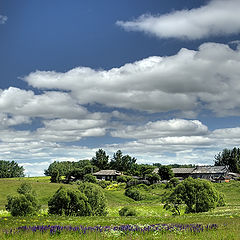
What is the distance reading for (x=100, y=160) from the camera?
558 feet

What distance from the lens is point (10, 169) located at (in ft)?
601

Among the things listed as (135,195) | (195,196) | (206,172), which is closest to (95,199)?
(195,196)

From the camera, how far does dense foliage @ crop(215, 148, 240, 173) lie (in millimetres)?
171000

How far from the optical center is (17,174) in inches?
7185

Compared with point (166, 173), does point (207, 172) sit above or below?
below

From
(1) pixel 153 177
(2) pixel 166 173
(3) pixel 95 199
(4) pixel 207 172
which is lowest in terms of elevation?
(4) pixel 207 172

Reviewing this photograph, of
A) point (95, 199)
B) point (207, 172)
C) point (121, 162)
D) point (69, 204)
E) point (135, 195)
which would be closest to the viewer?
point (69, 204)

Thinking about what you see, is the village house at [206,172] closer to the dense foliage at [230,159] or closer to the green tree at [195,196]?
the dense foliage at [230,159]

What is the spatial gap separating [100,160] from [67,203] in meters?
140

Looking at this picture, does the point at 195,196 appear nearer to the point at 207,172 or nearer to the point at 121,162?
the point at 207,172

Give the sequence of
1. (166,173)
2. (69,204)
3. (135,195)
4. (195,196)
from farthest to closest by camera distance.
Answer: (166,173)
(135,195)
(195,196)
(69,204)

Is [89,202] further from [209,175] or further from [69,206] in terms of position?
[209,175]

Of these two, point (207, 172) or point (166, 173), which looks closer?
point (166, 173)

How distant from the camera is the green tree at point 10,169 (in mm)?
179000
